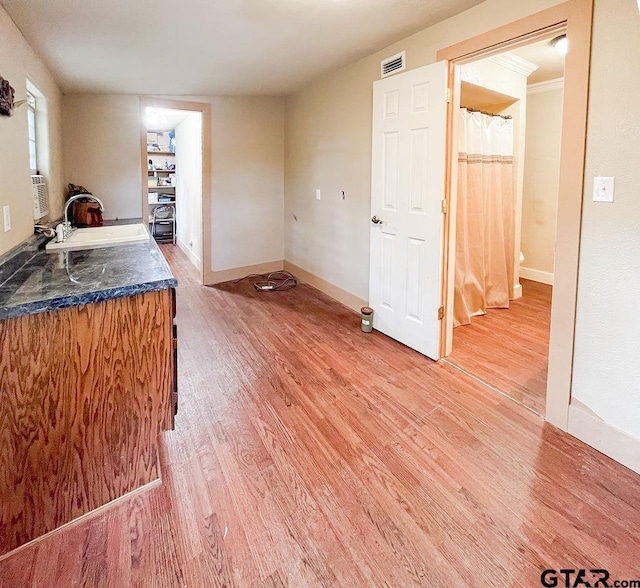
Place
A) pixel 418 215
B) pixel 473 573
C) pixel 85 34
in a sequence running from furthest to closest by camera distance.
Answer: pixel 418 215, pixel 85 34, pixel 473 573

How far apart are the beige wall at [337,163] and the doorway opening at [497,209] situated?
76 centimetres

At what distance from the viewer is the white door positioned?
271 cm

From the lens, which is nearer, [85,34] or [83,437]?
[83,437]

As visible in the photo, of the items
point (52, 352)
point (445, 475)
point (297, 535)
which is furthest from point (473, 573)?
point (52, 352)

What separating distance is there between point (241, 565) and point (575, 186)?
2.14m

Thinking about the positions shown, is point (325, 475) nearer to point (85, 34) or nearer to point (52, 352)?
point (52, 352)

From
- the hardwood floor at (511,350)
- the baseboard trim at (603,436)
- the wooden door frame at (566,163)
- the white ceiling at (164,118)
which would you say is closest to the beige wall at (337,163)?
the wooden door frame at (566,163)

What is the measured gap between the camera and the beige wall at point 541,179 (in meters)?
4.74

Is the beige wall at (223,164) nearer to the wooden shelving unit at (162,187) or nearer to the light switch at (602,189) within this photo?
the wooden shelving unit at (162,187)

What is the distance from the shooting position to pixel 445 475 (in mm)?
1767

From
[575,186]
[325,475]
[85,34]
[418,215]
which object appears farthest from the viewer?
[418,215]

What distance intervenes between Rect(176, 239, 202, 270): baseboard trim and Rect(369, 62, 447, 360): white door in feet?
9.18

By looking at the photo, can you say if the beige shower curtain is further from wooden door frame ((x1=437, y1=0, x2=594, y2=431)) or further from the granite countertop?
the granite countertop

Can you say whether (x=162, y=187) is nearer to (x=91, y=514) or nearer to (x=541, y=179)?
(x=541, y=179)
